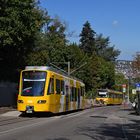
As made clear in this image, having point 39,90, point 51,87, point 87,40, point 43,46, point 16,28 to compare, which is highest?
point 87,40

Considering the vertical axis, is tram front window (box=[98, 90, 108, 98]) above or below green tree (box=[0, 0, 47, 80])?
below

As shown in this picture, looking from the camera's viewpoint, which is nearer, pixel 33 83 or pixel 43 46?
pixel 33 83

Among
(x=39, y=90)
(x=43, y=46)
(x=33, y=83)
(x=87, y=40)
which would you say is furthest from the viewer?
(x=87, y=40)

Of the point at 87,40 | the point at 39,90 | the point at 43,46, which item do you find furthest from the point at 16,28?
the point at 87,40

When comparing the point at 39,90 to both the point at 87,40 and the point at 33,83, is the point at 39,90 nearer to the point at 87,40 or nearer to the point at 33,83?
the point at 33,83

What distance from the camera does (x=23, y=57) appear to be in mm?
48594

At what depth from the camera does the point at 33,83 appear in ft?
102

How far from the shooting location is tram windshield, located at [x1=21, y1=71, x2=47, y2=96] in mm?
30734

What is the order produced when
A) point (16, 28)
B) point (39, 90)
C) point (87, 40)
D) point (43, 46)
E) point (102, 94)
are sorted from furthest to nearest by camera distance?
point (87, 40)
point (102, 94)
point (43, 46)
point (16, 28)
point (39, 90)

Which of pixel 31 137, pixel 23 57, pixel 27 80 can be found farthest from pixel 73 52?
pixel 31 137

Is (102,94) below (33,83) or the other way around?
the other way around

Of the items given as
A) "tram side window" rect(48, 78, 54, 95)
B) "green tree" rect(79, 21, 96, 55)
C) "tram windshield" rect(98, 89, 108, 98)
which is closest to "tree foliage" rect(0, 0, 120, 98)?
"green tree" rect(79, 21, 96, 55)

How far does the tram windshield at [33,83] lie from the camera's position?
3073cm

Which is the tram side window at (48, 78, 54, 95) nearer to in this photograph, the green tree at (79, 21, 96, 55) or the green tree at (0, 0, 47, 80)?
the green tree at (0, 0, 47, 80)
